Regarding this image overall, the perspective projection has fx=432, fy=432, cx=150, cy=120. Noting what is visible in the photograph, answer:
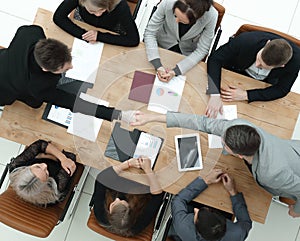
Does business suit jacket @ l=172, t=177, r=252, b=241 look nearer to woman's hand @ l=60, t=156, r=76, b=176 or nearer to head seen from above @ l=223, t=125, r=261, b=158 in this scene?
head seen from above @ l=223, t=125, r=261, b=158

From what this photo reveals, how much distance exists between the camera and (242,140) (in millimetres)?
2291

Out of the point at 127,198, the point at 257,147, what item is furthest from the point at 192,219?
the point at 257,147

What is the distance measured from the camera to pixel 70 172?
9.12 ft

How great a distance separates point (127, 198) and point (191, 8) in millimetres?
1202

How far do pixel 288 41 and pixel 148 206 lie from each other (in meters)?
1.37

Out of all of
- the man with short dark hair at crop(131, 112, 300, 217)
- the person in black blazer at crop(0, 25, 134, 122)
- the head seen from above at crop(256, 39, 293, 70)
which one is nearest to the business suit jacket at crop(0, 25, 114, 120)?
the person in black blazer at crop(0, 25, 134, 122)

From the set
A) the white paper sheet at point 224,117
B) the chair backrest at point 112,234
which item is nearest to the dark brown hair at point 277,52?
the white paper sheet at point 224,117

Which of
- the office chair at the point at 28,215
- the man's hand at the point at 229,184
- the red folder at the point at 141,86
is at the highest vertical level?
the red folder at the point at 141,86

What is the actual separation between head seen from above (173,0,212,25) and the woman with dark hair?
0.89 meters

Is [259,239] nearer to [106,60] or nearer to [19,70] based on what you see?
[106,60]

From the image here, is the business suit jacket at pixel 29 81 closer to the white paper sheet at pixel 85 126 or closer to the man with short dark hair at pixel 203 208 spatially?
the white paper sheet at pixel 85 126

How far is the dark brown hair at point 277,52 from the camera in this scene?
253cm

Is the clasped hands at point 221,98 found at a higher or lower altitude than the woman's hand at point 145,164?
higher

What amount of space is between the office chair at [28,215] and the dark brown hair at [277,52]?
5.11ft
